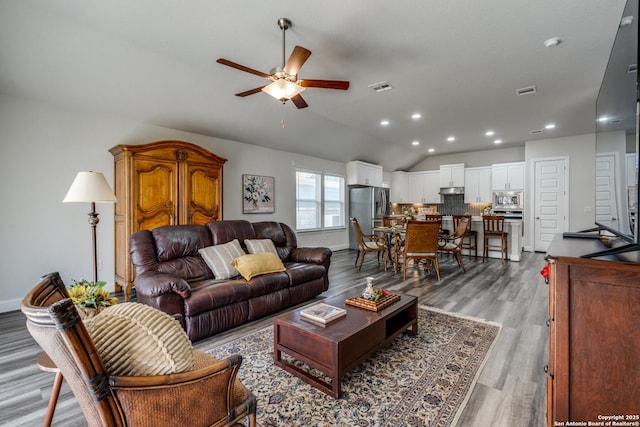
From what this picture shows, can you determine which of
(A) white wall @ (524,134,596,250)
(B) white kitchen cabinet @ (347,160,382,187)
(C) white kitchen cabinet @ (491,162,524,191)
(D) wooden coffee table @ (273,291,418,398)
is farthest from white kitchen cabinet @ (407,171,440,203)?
(D) wooden coffee table @ (273,291,418,398)

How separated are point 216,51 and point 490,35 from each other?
289 cm

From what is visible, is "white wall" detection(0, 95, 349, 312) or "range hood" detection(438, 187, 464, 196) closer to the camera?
"white wall" detection(0, 95, 349, 312)

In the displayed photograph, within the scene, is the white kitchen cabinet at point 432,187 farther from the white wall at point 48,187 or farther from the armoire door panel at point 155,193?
the white wall at point 48,187

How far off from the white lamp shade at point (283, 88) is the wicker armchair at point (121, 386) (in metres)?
2.18

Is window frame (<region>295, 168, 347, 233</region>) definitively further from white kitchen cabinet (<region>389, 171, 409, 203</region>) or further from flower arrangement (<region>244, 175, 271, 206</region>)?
white kitchen cabinet (<region>389, 171, 409, 203</region>)

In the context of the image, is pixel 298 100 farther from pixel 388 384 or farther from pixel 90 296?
pixel 388 384

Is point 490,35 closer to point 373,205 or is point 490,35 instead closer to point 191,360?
point 191,360

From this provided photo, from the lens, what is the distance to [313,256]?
392cm

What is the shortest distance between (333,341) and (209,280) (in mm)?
1882

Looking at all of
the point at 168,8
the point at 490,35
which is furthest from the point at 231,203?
the point at 490,35

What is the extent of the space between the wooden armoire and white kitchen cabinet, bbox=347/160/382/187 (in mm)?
4361

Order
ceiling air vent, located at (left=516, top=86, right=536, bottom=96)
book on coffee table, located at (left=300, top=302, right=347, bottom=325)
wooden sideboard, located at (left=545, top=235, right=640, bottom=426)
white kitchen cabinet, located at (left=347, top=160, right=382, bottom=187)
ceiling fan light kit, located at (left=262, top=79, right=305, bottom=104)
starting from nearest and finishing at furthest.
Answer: wooden sideboard, located at (left=545, top=235, right=640, bottom=426)
book on coffee table, located at (left=300, top=302, right=347, bottom=325)
ceiling fan light kit, located at (left=262, top=79, right=305, bottom=104)
ceiling air vent, located at (left=516, top=86, right=536, bottom=96)
white kitchen cabinet, located at (left=347, top=160, right=382, bottom=187)

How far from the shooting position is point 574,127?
6.18m

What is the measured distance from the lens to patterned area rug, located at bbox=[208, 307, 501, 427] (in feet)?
5.49
